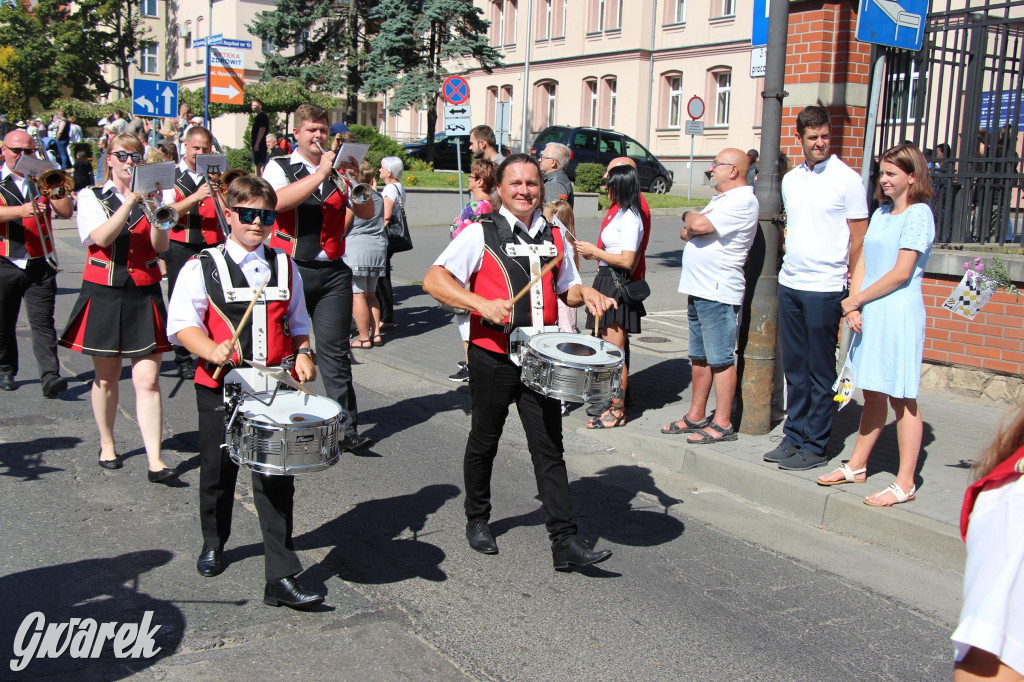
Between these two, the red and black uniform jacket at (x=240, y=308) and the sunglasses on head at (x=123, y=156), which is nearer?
the red and black uniform jacket at (x=240, y=308)

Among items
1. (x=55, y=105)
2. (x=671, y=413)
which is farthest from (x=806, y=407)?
(x=55, y=105)

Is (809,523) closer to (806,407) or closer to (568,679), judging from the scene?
(806,407)

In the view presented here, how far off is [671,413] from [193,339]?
451 cm

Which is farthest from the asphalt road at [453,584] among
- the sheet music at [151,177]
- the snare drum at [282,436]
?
the sheet music at [151,177]

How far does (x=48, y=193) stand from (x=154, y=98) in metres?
15.6

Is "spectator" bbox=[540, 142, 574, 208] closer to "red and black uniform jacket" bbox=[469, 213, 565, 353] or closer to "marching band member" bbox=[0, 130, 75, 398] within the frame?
"red and black uniform jacket" bbox=[469, 213, 565, 353]

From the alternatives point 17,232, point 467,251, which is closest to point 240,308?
point 467,251

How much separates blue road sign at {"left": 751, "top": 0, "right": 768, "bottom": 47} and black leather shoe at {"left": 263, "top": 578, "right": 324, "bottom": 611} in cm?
613

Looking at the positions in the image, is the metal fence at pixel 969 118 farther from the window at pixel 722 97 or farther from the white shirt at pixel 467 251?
the window at pixel 722 97

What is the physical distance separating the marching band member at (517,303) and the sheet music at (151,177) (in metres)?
2.20

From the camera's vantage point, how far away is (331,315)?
6562 mm

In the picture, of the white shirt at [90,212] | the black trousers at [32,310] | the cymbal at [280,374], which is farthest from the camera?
the black trousers at [32,310]

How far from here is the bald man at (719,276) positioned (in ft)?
21.8

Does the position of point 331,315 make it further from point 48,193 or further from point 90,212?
point 48,193
